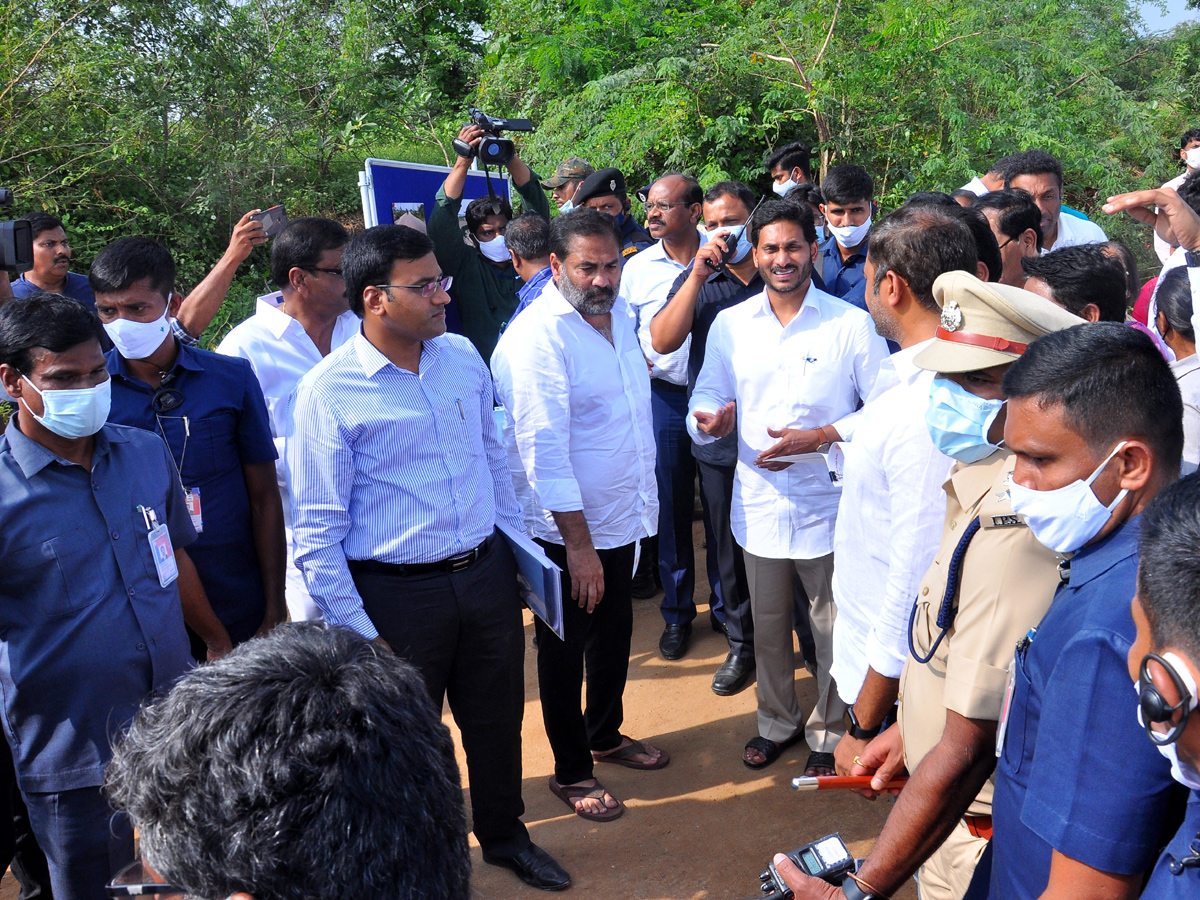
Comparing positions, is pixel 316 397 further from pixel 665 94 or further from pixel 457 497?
pixel 665 94

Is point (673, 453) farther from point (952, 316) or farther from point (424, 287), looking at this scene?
point (952, 316)

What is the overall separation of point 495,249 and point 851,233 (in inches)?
84.8

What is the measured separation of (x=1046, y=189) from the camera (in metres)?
5.24

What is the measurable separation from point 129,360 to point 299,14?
387 inches

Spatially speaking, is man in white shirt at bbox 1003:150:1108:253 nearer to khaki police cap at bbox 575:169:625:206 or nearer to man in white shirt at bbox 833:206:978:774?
khaki police cap at bbox 575:169:625:206

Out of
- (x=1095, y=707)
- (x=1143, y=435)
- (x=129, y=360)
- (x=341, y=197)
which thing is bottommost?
(x=1095, y=707)

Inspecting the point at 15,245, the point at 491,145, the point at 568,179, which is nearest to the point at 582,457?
the point at 15,245

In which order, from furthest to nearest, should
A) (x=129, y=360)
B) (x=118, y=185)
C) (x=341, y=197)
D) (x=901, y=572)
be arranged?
(x=341, y=197) → (x=118, y=185) → (x=129, y=360) → (x=901, y=572)

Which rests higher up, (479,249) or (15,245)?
(15,245)

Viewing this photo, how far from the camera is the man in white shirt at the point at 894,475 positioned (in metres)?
2.34

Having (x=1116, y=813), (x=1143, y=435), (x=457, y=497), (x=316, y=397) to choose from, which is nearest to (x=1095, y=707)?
(x=1116, y=813)

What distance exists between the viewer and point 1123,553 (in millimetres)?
1452

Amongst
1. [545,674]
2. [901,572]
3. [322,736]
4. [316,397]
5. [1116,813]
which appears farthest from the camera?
[545,674]

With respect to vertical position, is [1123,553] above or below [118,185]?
below
